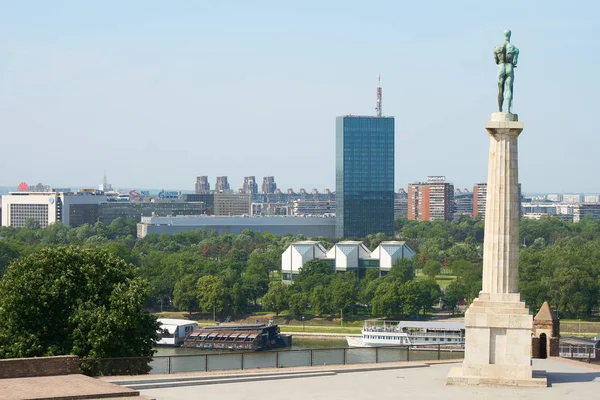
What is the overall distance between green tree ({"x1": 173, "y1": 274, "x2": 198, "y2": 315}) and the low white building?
939 inches

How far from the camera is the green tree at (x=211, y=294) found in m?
117

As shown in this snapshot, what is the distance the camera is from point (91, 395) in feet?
105

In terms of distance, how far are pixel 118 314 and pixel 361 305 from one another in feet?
253

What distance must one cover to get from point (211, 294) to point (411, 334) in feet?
86.5

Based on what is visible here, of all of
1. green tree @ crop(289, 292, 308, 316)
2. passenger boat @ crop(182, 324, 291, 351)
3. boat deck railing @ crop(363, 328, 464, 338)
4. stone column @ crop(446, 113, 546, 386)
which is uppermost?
stone column @ crop(446, 113, 546, 386)

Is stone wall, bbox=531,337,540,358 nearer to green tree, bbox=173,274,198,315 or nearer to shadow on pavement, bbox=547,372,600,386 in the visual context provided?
shadow on pavement, bbox=547,372,600,386

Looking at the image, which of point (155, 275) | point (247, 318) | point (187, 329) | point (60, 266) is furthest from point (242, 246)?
point (60, 266)

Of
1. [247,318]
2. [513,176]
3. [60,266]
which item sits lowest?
[247,318]

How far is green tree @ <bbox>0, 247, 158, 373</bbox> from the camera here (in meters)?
45.6

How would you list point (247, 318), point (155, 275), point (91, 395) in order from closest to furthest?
1. point (91, 395)
2. point (247, 318)
3. point (155, 275)

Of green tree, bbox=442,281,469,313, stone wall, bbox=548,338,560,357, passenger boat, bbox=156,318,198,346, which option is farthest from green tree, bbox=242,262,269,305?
stone wall, bbox=548,338,560,357

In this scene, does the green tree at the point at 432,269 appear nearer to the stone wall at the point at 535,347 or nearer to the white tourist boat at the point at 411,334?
the white tourist boat at the point at 411,334

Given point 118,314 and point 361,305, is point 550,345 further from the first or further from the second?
point 361,305

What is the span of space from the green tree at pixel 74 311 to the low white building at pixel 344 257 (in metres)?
94.8
